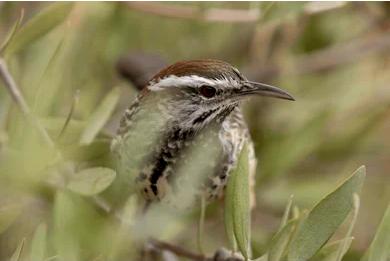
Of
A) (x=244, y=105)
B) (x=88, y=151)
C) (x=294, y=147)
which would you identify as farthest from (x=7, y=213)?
(x=244, y=105)

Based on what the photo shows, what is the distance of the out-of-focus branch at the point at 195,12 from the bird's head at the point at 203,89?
589mm

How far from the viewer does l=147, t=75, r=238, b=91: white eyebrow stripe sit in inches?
103

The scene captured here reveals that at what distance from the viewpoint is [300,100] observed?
356cm

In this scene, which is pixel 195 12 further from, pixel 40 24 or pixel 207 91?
pixel 40 24

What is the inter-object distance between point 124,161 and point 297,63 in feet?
4.22

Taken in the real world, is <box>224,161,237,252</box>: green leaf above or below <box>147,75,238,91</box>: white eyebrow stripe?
below

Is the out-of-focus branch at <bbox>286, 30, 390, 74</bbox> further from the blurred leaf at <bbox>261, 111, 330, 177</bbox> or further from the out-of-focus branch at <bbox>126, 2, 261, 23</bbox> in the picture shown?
the blurred leaf at <bbox>261, 111, 330, 177</bbox>

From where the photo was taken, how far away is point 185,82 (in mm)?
2666

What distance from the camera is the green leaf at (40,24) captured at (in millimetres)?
2451

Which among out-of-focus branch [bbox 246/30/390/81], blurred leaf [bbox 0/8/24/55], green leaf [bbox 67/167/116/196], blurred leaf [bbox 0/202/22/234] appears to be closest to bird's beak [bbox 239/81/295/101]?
green leaf [bbox 67/167/116/196]

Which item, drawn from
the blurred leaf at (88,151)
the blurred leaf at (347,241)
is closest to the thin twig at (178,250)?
the blurred leaf at (88,151)

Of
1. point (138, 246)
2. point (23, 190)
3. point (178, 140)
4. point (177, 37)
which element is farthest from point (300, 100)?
point (23, 190)

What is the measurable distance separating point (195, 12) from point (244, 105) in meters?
0.38

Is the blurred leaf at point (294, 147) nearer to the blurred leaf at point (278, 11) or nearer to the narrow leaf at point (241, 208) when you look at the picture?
the blurred leaf at point (278, 11)
